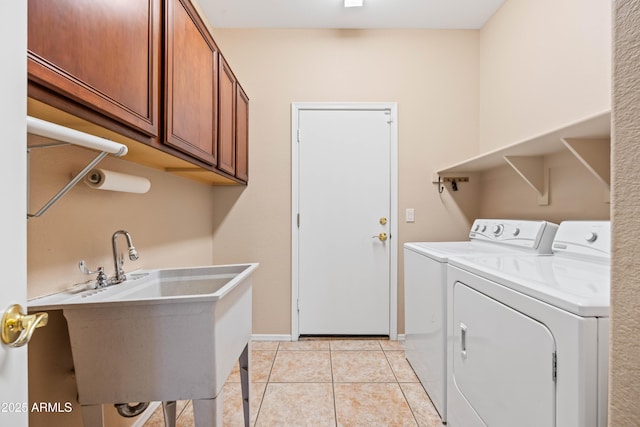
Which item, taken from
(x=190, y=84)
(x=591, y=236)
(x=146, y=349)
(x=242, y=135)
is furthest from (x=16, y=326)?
(x=242, y=135)

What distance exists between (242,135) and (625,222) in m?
2.27

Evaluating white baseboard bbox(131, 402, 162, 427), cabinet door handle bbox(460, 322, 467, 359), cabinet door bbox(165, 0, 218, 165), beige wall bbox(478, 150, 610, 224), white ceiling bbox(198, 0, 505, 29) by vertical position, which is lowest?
white baseboard bbox(131, 402, 162, 427)

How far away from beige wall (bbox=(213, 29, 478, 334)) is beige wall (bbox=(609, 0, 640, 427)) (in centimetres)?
207

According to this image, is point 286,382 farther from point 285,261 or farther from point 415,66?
point 415,66

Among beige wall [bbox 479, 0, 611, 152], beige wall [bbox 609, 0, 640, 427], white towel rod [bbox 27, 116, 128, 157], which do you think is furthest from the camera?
beige wall [bbox 479, 0, 611, 152]

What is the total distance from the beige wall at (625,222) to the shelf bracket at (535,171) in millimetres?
1513

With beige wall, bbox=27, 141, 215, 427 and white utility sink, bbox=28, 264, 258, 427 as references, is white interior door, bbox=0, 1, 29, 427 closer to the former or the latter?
white utility sink, bbox=28, 264, 258, 427

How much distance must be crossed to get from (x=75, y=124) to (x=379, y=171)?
2081mm

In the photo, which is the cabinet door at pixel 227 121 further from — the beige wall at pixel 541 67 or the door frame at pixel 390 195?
the beige wall at pixel 541 67

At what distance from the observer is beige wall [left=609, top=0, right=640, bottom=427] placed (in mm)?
434

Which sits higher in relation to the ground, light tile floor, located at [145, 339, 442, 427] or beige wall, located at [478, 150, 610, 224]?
beige wall, located at [478, 150, 610, 224]

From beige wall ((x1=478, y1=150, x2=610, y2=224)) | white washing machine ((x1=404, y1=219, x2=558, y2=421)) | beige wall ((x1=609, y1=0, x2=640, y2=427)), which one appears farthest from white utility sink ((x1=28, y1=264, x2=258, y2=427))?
beige wall ((x1=478, y1=150, x2=610, y2=224))

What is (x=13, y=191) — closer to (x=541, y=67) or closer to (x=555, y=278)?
(x=555, y=278)

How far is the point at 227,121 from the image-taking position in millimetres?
1926
